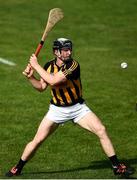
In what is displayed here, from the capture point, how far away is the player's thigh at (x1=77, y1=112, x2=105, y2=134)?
12.6m

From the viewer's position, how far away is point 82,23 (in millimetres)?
30641

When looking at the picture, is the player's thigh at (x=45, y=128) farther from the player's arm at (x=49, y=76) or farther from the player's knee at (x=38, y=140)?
the player's arm at (x=49, y=76)

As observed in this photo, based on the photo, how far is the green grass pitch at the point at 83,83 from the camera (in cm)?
1445

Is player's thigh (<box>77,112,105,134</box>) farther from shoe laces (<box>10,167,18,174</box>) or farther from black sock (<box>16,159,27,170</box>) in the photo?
shoe laces (<box>10,167,18,174</box>)

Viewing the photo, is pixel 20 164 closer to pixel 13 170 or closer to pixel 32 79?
pixel 13 170

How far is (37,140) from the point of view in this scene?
12.9 metres

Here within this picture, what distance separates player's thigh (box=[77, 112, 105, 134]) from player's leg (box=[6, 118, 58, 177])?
2.04 feet

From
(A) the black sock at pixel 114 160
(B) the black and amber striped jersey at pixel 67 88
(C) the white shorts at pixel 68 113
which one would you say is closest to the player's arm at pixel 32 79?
(B) the black and amber striped jersey at pixel 67 88

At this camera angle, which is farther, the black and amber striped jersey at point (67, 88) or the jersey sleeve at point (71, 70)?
the black and amber striped jersey at point (67, 88)

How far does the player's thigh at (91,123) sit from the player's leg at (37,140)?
2.04 ft

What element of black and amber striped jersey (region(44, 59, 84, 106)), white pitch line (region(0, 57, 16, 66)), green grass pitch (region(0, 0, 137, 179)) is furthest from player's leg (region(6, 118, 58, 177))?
white pitch line (region(0, 57, 16, 66))

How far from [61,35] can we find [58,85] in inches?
623

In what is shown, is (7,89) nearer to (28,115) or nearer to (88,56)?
(28,115)

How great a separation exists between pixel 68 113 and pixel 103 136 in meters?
0.89
